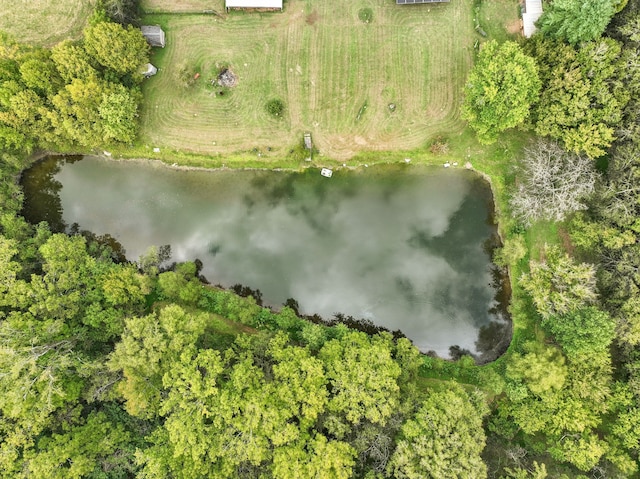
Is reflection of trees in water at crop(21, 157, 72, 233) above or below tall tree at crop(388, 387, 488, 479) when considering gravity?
above

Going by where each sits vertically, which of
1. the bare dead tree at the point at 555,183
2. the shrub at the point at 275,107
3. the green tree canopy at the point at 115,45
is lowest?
the bare dead tree at the point at 555,183

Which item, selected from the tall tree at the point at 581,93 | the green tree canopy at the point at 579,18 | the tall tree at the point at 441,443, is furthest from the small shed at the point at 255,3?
the tall tree at the point at 441,443

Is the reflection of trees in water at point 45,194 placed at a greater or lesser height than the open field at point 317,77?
lesser

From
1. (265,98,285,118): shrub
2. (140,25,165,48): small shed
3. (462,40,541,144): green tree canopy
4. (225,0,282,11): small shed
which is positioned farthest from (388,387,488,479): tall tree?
(140,25,165,48): small shed

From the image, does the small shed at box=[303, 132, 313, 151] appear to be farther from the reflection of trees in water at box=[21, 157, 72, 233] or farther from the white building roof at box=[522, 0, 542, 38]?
the reflection of trees in water at box=[21, 157, 72, 233]

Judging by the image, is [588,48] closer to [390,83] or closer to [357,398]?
[390,83]

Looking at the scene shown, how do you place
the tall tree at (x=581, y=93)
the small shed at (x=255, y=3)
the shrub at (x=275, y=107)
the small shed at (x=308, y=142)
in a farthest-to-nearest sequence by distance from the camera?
1. the small shed at (x=308, y=142)
2. the shrub at (x=275, y=107)
3. the small shed at (x=255, y=3)
4. the tall tree at (x=581, y=93)

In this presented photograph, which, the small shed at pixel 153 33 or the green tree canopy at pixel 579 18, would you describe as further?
the small shed at pixel 153 33

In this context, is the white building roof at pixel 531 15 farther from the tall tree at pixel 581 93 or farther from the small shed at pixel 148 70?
the small shed at pixel 148 70
